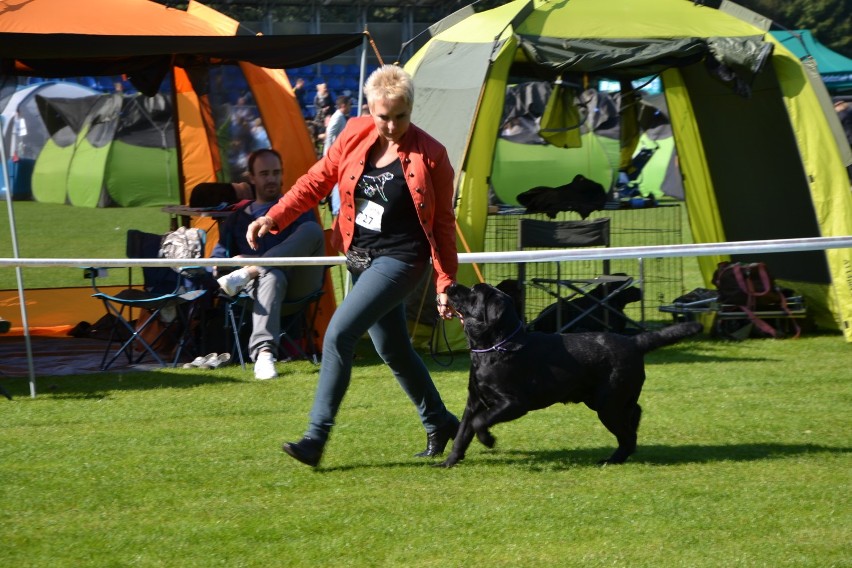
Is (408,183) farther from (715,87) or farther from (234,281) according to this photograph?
(715,87)

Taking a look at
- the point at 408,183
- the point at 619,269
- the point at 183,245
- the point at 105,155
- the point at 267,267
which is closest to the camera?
the point at 408,183

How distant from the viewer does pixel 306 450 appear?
4.53m

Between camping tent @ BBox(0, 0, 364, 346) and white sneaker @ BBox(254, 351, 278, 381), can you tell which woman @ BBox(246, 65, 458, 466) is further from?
camping tent @ BBox(0, 0, 364, 346)

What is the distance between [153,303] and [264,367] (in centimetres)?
90

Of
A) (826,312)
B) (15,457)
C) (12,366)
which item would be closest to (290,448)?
(15,457)

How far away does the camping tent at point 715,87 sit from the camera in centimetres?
787

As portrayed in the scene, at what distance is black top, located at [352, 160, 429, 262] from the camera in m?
4.40

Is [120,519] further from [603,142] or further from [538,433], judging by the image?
[603,142]

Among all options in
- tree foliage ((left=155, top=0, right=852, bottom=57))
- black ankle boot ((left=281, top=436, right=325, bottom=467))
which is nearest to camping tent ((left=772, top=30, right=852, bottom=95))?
black ankle boot ((left=281, top=436, right=325, bottom=467))

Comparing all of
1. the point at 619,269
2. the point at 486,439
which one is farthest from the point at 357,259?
the point at 619,269

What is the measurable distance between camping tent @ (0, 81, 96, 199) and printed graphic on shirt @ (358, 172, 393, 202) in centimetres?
1357

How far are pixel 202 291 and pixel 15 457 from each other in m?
2.63

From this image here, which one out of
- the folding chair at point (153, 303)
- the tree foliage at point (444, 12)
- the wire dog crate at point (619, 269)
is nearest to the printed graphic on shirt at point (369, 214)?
the folding chair at point (153, 303)

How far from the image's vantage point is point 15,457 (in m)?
5.01
